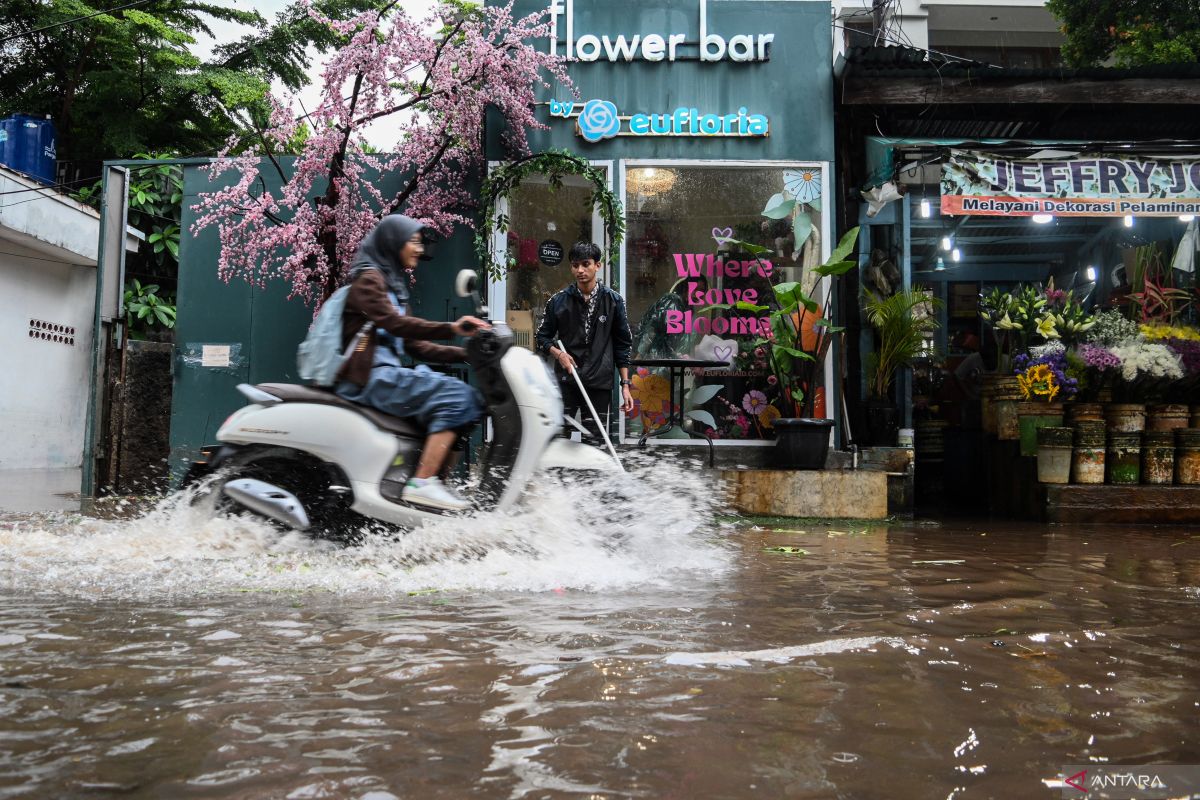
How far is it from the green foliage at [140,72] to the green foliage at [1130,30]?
12.7 meters

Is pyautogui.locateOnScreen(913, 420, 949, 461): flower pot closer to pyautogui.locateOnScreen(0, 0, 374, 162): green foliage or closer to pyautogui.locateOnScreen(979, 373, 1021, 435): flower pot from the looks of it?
pyautogui.locateOnScreen(979, 373, 1021, 435): flower pot

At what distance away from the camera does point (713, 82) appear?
28.8ft

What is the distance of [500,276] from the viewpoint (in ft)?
27.7

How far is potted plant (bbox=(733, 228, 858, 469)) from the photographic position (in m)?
7.46

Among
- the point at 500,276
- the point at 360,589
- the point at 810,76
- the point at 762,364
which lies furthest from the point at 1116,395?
the point at 360,589

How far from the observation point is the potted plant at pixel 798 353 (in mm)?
7461

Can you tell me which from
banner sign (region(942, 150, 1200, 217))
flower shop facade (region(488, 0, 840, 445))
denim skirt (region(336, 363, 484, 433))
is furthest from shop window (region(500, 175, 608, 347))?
denim skirt (region(336, 363, 484, 433))

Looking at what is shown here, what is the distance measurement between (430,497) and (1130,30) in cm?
1496

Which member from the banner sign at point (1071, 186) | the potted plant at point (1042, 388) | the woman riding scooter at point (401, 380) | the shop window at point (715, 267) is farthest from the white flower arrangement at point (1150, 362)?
the woman riding scooter at point (401, 380)

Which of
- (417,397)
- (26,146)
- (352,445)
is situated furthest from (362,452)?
(26,146)

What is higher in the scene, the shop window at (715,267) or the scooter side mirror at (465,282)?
the shop window at (715,267)

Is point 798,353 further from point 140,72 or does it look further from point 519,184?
point 140,72

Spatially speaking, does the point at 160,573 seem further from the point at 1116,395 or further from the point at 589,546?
the point at 1116,395

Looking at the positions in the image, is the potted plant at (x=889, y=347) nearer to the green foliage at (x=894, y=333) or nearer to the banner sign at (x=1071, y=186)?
the green foliage at (x=894, y=333)
